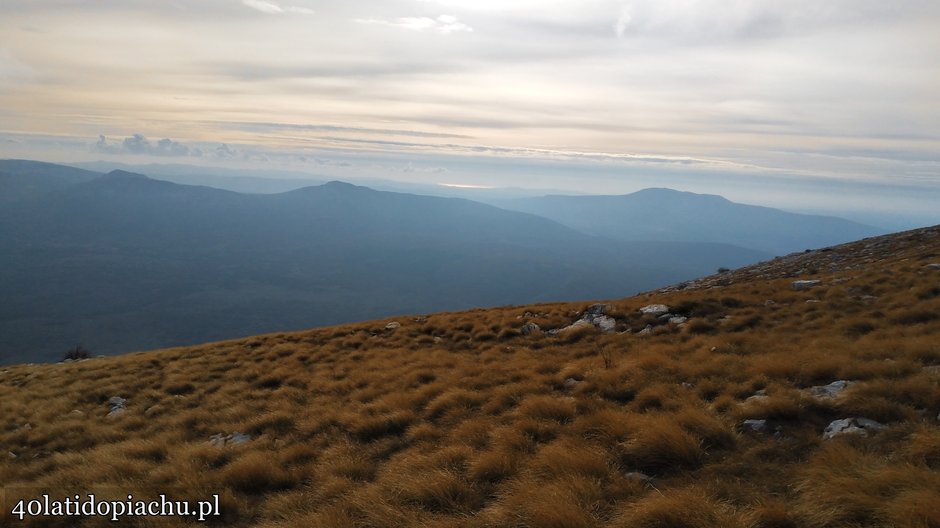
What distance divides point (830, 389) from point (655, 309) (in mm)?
9997

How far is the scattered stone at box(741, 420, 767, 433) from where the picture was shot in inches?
311

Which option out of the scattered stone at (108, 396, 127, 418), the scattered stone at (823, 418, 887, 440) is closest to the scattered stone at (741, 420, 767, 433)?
the scattered stone at (823, 418, 887, 440)

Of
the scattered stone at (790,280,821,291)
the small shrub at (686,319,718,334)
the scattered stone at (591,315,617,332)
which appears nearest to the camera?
the small shrub at (686,319,718,334)

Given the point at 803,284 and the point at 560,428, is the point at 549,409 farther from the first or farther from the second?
the point at 803,284

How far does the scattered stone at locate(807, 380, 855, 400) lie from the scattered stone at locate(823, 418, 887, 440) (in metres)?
1.04

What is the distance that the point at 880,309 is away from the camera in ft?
50.2

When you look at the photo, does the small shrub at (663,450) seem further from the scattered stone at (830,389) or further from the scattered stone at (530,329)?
the scattered stone at (530,329)

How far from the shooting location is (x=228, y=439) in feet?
35.5

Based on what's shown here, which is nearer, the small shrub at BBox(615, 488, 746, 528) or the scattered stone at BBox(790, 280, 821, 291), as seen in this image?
the small shrub at BBox(615, 488, 746, 528)

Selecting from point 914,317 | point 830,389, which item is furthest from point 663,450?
point 914,317

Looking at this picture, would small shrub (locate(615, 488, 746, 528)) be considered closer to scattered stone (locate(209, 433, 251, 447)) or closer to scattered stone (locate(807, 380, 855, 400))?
scattered stone (locate(807, 380, 855, 400))

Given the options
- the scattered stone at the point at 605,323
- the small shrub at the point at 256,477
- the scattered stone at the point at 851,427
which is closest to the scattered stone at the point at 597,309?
the scattered stone at the point at 605,323

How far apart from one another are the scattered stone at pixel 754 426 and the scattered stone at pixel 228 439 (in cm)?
1066

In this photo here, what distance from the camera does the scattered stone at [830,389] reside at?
8709 millimetres
